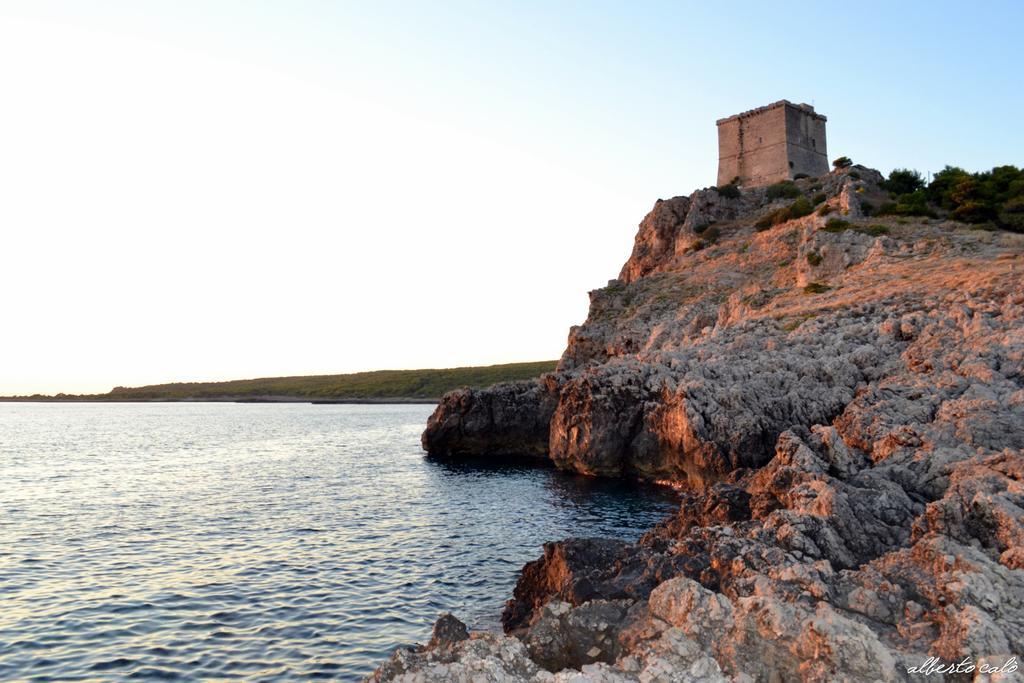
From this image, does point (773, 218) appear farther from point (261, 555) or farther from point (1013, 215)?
point (261, 555)

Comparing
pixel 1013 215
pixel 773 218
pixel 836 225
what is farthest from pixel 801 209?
pixel 1013 215

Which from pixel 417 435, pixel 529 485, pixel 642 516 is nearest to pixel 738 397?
pixel 642 516

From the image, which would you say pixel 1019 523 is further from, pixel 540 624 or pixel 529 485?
pixel 529 485

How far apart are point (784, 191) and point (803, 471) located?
7974cm

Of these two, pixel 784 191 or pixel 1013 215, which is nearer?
pixel 1013 215

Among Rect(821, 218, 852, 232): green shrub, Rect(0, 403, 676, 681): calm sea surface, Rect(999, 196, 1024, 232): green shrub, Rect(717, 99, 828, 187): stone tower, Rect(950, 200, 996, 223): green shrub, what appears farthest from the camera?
Rect(717, 99, 828, 187): stone tower

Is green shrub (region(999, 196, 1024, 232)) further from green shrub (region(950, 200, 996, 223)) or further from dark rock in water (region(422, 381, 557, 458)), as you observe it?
dark rock in water (region(422, 381, 557, 458))

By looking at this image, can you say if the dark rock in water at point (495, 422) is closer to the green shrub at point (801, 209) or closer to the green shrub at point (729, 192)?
the green shrub at point (801, 209)

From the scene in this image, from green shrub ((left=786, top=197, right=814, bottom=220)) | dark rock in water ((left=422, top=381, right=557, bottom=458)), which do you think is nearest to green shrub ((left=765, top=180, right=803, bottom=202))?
green shrub ((left=786, top=197, right=814, bottom=220))

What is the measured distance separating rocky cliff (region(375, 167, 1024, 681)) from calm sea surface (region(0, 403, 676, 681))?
4408 millimetres

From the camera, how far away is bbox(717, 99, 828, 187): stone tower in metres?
96.0

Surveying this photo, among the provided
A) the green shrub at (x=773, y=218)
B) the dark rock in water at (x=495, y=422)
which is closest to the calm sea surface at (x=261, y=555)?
the dark rock in water at (x=495, y=422)

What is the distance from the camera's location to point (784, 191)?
9281cm

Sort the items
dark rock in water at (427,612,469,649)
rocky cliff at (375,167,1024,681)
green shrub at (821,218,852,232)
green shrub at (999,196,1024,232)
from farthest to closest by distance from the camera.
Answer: green shrub at (821,218,852,232) < green shrub at (999,196,1024,232) < dark rock in water at (427,612,469,649) < rocky cliff at (375,167,1024,681)
